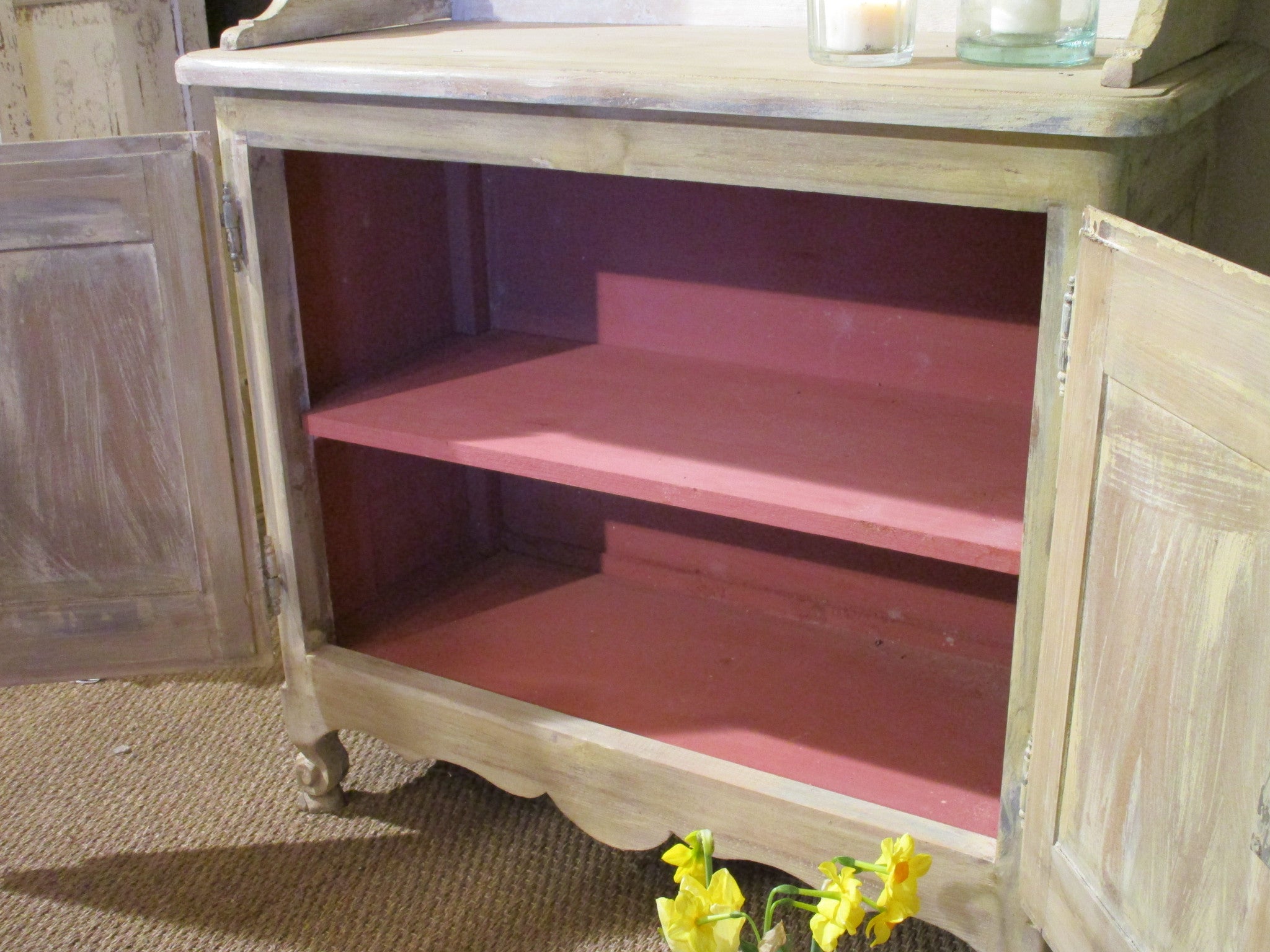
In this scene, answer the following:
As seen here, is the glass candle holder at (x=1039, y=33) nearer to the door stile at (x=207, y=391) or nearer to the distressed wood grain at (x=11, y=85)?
the door stile at (x=207, y=391)

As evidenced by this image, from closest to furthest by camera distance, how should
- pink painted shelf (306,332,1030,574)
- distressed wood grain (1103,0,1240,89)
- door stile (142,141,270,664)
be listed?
distressed wood grain (1103,0,1240,89)
pink painted shelf (306,332,1030,574)
door stile (142,141,270,664)

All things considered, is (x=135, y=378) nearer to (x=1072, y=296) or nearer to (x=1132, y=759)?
(x=1072, y=296)

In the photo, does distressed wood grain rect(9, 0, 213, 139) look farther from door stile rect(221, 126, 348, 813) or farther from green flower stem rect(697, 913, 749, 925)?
green flower stem rect(697, 913, 749, 925)

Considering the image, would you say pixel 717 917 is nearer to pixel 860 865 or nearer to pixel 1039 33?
pixel 860 865

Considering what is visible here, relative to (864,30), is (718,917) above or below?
below

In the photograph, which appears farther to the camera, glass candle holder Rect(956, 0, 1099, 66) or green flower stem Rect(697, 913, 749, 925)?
glass candle holder Rect(956, 0, 1099, 66)

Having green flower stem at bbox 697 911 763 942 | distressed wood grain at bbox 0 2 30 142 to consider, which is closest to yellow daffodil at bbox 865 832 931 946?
green flower stem at bbox 697 911 763 942

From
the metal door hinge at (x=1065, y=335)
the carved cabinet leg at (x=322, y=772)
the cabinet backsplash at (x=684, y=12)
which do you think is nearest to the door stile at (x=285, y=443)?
the carved cabinet leg at (x=322, y=772)

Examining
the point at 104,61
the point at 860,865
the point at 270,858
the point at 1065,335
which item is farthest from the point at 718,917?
the point at 104,61

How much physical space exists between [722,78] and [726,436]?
53 centimetres

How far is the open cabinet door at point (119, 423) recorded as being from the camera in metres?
1.50

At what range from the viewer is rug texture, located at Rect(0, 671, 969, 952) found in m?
1.65

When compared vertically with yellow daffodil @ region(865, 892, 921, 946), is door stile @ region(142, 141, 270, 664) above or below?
above

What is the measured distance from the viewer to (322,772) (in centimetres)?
186
